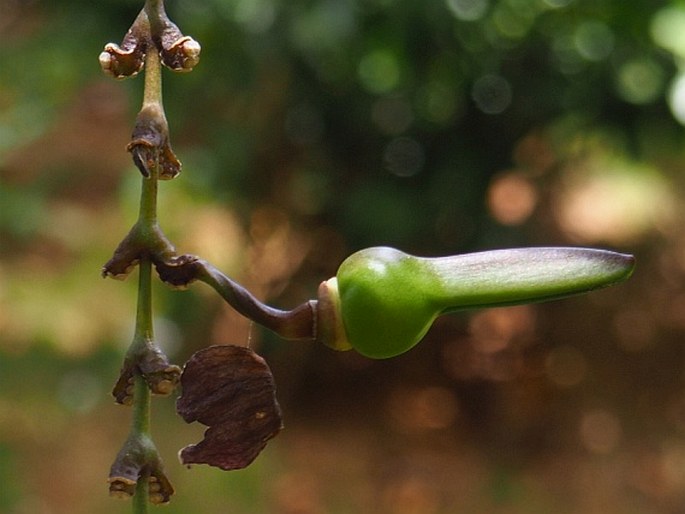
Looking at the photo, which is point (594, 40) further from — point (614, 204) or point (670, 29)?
point (614, 204)

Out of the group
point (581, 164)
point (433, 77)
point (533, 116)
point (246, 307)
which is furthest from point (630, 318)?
point (246, 307)

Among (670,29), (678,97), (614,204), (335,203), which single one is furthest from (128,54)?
(614,204)

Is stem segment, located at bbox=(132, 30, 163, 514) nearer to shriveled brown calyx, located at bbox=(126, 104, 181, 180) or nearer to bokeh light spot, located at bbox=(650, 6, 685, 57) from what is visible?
shriveled brown calyx, located at bbox=(126, 104, 181, 180)

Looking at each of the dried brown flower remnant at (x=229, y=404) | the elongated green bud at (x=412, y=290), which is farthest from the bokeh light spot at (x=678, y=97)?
the dried brown flower remnant at (x=229, y=404)

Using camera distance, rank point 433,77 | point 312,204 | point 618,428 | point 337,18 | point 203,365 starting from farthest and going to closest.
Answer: point 618,428
point 312,204
point 433,77
point 337,18
point 203,365

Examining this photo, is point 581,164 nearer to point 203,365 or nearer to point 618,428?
point 618,428
